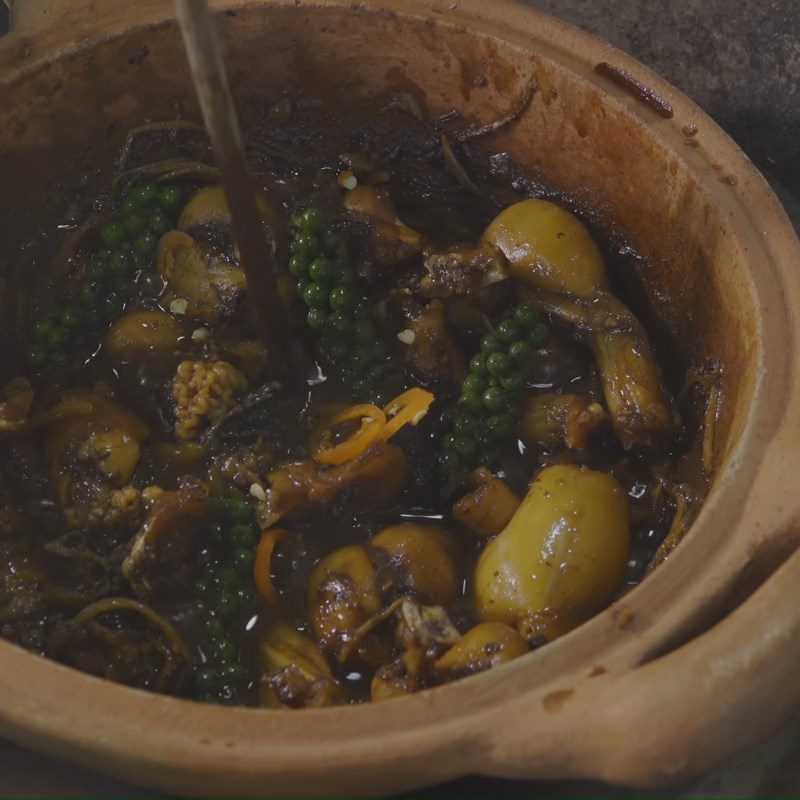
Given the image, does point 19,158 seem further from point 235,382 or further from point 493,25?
point 493,25

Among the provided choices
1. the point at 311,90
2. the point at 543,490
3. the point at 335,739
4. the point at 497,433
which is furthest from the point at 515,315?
the point at 335,739

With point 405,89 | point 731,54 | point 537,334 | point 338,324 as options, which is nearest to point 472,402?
point 537,334

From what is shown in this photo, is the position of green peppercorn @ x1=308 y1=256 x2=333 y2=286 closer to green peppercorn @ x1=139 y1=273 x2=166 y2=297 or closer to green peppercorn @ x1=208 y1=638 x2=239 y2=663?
green peppercorn @ x1=139 y1=273 x2=166 y2=297

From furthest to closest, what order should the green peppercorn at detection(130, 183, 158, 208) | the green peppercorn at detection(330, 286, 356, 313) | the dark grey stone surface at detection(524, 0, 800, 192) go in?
the dark grey stone surface at detection(524, 0, 800, 192) → the green peppercorn at detection(130, 183, 158, 208) → the green peppercorn at detection(330, 286, 356, 313)

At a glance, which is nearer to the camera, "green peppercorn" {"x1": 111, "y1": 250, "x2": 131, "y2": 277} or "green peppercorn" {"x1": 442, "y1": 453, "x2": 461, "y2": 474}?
"green peppercorn" {"x1": 442, "y1": 453, "x2": 461, "y2": 474}

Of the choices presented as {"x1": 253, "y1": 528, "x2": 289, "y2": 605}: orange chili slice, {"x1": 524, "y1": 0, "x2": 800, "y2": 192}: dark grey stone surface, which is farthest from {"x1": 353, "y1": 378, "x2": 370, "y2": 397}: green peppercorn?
{"x1": 524, "y1": 0, "x2": 800, "y2": 192}: dark grey stone surface

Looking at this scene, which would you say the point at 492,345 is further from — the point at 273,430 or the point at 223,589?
the point at 223,589
